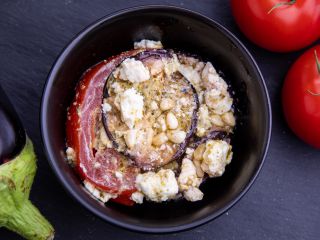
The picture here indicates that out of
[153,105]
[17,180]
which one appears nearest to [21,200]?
[17,180]

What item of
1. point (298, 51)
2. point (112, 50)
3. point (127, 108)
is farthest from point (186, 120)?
point (298, 51)

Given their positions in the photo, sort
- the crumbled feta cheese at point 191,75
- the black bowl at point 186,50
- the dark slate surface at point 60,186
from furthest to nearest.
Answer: the dark slate surface at point 60,186 < the crumbled feta cheese at point 191,75 < the black bowl at point 186,50

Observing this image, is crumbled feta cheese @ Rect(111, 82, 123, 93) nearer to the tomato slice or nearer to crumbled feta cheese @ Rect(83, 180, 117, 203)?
the tomato slice

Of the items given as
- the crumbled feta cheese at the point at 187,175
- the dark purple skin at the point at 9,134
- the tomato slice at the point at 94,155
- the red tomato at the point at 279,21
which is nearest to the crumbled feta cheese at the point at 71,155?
the tomato slice at the point at 94,155

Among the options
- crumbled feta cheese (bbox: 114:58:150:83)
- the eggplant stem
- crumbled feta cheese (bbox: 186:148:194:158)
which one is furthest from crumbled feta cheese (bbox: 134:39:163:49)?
the eggplant stem

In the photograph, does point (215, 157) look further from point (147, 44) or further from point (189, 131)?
point (147, 44)

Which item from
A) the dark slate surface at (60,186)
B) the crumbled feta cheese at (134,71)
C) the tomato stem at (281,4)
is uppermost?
the tomato stem at (281,4)

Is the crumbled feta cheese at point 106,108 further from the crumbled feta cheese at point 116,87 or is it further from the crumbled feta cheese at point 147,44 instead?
the crumbled feta cheese at point 147,44
